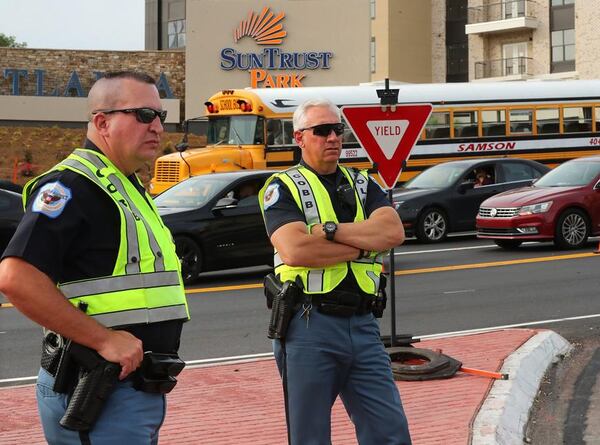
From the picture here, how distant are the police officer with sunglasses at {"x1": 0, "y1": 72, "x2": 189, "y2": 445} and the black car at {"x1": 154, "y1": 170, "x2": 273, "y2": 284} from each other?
37.7 feet

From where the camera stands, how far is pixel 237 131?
25938 millimetres

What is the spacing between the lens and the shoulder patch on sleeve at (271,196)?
5.00 metres

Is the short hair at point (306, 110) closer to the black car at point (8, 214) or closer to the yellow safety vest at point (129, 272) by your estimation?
the yellow safety vest at point (129, 272)

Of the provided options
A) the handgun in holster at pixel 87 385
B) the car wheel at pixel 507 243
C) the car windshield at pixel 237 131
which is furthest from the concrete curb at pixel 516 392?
the car windshield at pixel 237 131

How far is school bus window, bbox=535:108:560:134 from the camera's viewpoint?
28.3m

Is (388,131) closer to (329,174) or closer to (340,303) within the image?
(329,174)

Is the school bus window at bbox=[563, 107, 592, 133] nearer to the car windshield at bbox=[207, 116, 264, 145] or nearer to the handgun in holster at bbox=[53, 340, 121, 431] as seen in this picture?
the car windshield at bbox=[207, 116, 264, 145]

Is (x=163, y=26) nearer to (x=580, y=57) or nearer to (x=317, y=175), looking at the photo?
(x=580, y=57)

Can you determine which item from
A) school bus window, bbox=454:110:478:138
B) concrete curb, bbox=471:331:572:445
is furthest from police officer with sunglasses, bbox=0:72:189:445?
school bus window, bbox=454:110:478:138

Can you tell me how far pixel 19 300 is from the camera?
134 inches

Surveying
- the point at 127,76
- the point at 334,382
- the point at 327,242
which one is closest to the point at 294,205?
the point at 327,242

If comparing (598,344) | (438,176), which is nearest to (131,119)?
(598,344)

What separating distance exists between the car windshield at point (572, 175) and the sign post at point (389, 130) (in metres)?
10.8

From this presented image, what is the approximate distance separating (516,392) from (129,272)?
199 inches
